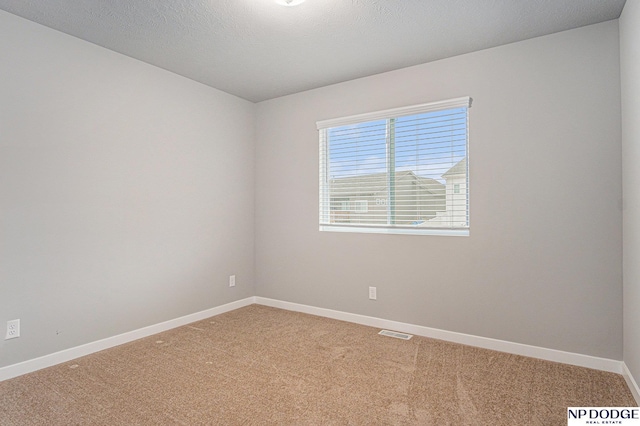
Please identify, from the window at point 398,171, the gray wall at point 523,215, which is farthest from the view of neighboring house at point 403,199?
the gray wall at point 523,215

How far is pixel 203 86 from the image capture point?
383cm

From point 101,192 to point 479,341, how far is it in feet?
11.2

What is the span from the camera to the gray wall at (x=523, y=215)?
2.54 metres

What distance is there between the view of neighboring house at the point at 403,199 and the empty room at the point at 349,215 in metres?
0.02

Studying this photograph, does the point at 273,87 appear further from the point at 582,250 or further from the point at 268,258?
the point at 582,250

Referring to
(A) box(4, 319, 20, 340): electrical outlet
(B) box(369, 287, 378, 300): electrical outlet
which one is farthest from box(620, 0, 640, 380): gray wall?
(A) box(4, 319, 20, 340): electrical outlet

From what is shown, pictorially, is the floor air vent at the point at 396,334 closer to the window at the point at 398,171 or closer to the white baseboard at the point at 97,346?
the window at the point at 398,171

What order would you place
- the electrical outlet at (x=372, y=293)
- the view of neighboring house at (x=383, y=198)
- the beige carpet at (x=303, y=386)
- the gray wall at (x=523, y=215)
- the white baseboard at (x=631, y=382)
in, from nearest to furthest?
the beige carpet at (x=303, y=386), the white baseboard at (x=631, y=382), the gray wall at (x=523, y=215), the view of neighboring house at (x=383, y=198), the electrical outlet at (x=372, y=293)

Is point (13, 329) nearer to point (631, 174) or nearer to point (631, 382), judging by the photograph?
point (631, 382)

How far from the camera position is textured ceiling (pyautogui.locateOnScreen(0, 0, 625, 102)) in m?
2.35

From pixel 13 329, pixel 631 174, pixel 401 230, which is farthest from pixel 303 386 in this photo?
pixel 631 174

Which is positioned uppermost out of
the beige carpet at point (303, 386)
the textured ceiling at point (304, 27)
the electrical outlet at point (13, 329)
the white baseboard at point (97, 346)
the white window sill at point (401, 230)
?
the textured ceiling at point (304, 27)

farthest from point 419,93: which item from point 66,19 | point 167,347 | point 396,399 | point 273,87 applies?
point 167,347

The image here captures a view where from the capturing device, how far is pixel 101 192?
294 cm
